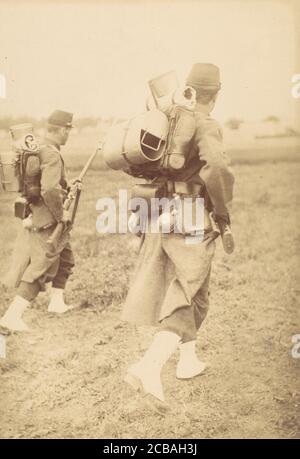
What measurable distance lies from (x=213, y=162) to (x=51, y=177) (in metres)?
1.12

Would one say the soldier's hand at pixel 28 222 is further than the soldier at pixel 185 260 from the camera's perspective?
Yes

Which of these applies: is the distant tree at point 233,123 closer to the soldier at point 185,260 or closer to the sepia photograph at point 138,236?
the sepia photograph at point 138,236

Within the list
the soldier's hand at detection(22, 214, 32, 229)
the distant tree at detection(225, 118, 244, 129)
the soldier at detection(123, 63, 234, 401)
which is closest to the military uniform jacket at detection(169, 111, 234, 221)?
the soldier at detection(123, 63, 234, 401)

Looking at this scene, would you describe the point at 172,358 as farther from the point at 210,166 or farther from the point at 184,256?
the point at 210,166

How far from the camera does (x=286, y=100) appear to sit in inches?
173

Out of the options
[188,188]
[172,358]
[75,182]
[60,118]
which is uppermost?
[60,118]

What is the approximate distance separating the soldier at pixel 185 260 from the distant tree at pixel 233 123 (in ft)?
1.65

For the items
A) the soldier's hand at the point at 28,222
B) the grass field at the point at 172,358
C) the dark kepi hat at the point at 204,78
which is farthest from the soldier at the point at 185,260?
the soldier's hand at the point at 28,222

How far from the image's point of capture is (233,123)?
441 cm

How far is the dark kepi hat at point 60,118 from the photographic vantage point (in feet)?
14.0

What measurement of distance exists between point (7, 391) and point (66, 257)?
944mm

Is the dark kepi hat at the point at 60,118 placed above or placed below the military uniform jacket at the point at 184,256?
above

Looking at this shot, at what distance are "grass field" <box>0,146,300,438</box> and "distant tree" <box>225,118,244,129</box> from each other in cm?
36

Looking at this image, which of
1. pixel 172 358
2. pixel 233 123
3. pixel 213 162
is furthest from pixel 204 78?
pixel 172 358
